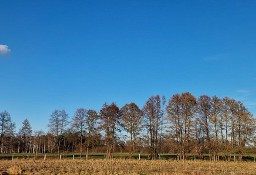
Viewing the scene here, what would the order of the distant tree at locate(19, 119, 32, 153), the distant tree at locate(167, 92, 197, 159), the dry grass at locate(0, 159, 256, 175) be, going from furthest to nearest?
the distant tree at locate(19, 119, 32, 153), the distant tree at locate(167, 92, 197, 159), the dry grass at locate(0, 159, 256, 175)

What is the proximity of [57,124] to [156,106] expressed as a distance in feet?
77.9

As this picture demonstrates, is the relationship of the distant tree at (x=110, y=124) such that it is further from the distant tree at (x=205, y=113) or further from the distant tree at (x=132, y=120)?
the distant tree at (x=205, y=113)

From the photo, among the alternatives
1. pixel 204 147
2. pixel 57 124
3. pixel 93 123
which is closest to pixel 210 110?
pixel 204 147

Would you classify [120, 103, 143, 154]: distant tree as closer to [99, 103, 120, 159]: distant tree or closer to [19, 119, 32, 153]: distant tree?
[99, 103, 120, 159]: distant tree

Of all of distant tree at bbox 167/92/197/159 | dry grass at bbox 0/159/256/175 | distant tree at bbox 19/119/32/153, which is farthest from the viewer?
distant tree at bbox 19/119/32/153

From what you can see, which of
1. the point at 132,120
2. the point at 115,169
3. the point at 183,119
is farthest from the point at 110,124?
the point at 115,169

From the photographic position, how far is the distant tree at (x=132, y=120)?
5994cm

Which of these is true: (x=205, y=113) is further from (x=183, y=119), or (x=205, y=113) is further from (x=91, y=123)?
(x=91, y=123)

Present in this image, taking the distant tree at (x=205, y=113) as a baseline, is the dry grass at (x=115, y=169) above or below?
below

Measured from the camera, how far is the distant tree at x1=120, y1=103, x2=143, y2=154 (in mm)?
59938

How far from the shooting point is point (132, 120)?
6097 centimetres

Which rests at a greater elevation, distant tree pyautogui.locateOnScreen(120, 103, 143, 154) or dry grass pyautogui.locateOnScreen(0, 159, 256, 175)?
distant tree pyautogui.locateOnScreen(120, 103, 143, 154)

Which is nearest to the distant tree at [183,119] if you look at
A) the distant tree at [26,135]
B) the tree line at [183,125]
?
the tree line at [183,125]

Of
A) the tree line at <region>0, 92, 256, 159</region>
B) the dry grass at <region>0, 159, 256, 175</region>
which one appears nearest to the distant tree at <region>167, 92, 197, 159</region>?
the tree line at <region>0, 92, 256, 159</region>
